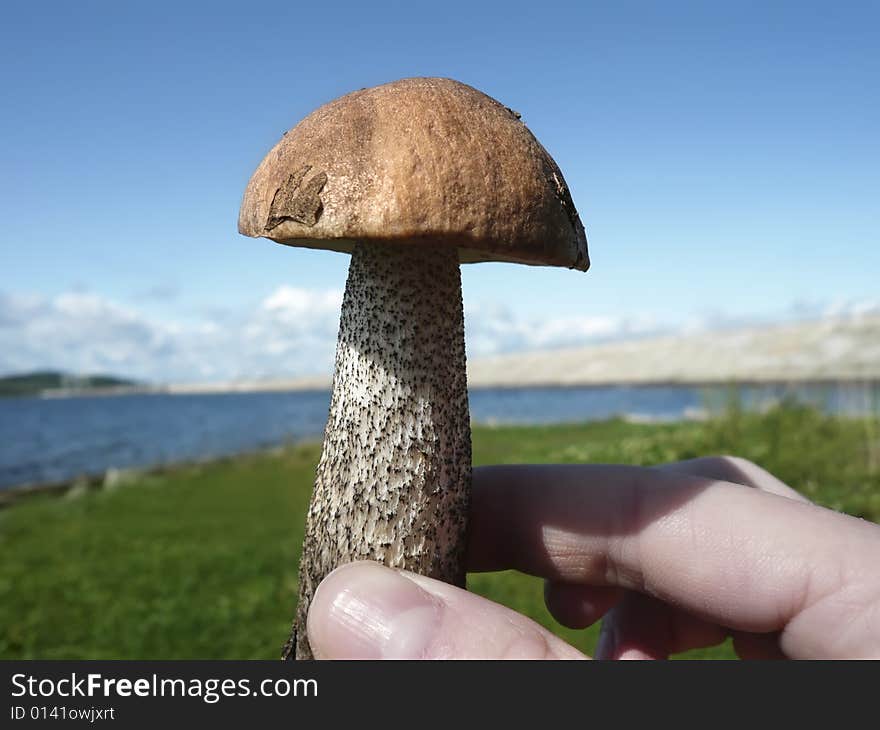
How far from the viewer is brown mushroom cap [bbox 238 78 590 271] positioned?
1.33 meters

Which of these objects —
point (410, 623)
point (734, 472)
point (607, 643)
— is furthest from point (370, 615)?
point (734, 472)

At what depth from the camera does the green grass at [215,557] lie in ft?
14.7

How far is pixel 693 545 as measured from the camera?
1.77 m

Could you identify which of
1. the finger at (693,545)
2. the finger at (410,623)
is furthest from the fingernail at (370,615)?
the finger at (693,545)

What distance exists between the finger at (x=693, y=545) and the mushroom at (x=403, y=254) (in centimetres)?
49

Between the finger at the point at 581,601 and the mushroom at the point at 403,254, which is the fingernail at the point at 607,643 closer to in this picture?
the finger at the point at 581,601

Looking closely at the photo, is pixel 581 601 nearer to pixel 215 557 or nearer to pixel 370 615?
pixel 370 615

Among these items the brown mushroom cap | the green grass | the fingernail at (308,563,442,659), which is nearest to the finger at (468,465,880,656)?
the fingernail at (308,563,442,659)

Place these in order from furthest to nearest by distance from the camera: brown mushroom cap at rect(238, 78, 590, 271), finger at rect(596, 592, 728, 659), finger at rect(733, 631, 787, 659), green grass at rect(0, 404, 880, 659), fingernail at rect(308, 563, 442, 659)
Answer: green grass at rect(0, 404, 880, 659) < finger at rect(596, 592, 728, 659) < finger at rect(733, 631, 787, 659) < fingernail at rect(308, 563, 442, 659) < brown mushroom cap at rect(238, 78, 590, 271)

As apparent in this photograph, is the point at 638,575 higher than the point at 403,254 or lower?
lower

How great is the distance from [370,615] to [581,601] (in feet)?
3.52

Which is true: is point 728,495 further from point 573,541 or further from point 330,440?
point 330,440

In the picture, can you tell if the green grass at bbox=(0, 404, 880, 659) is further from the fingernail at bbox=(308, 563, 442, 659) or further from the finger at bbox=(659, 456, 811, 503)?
the fingernail at bbox=(308, 563, 442, 659)

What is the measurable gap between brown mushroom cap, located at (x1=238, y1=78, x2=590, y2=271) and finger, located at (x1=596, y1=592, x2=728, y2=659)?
142cm
